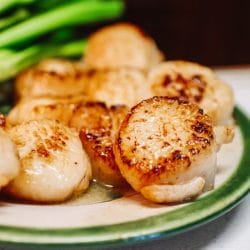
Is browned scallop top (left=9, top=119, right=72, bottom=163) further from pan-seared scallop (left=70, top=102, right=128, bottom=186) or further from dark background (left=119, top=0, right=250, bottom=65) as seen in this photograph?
dark background (left=119, top=0, right=250, bottom=65)

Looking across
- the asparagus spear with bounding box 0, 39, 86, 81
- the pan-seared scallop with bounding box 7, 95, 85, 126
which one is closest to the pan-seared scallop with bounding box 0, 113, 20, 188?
the pan-seared scallop with bounding box 7, 95, 85, 126

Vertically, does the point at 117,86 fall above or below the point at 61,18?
below

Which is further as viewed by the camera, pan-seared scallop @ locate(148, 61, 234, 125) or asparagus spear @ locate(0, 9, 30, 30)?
asparagus spear @ locate(0, 9, 30, 30)

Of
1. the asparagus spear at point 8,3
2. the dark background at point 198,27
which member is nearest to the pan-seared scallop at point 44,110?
the asparagus spear at point 8,3

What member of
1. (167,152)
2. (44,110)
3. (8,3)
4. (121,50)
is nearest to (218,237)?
(167,152)

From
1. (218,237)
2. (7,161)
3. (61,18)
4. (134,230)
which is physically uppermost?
(61,18)

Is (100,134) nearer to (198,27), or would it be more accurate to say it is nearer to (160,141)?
(160,141)

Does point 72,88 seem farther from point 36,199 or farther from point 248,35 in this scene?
point 248,35

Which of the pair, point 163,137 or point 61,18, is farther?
point 61,18
